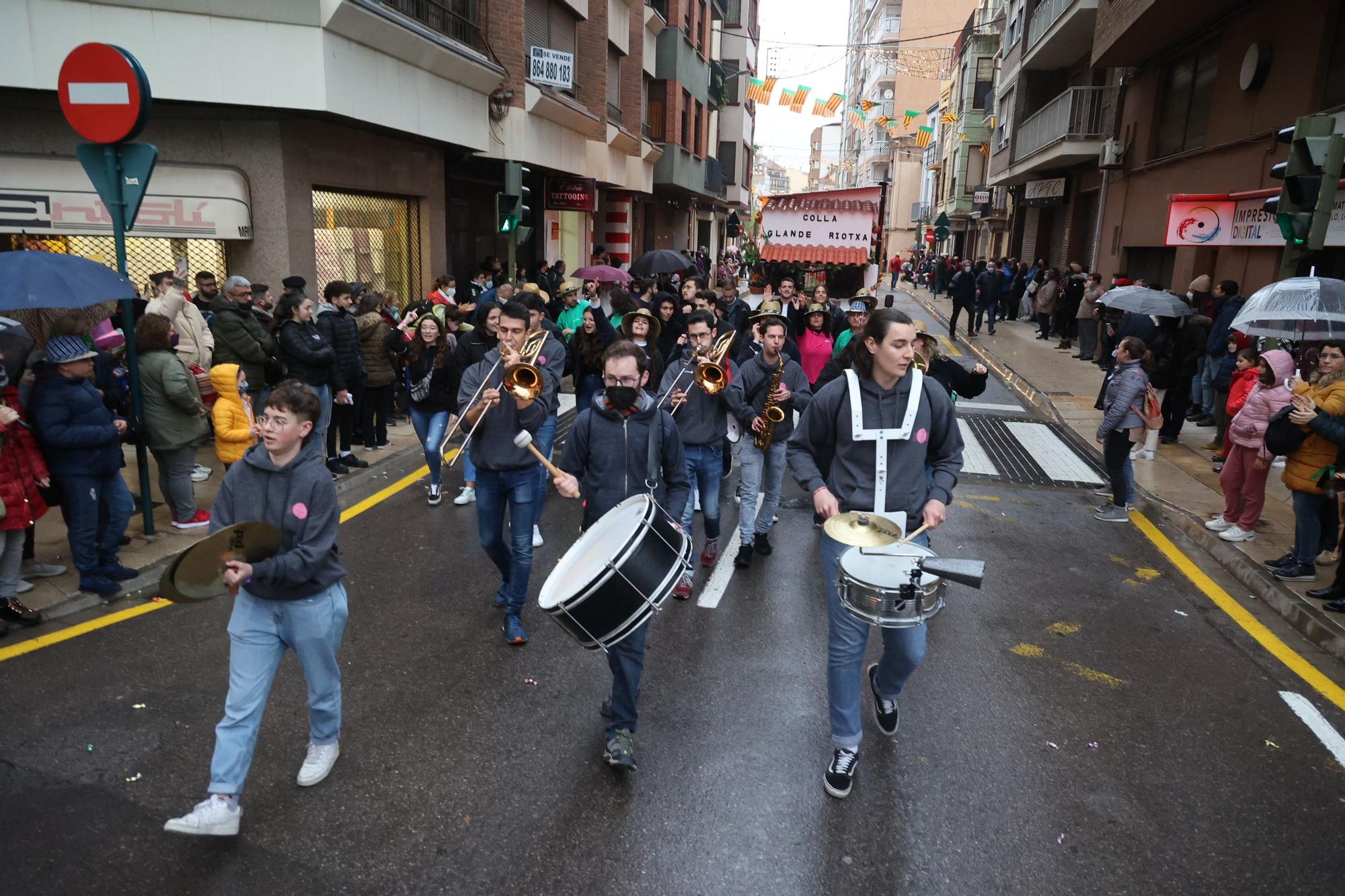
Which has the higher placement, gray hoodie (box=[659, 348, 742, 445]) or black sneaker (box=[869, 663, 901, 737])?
gray hoodie (box=[659, 348, 742, 445])

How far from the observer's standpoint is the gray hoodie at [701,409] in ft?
21.3

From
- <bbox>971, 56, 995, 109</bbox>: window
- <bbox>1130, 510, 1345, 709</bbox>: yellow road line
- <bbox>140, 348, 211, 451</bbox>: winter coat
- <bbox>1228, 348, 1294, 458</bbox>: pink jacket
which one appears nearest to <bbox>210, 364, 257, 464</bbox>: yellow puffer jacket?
<bbox>140, 348, 211, 451</bbox>: winter coat

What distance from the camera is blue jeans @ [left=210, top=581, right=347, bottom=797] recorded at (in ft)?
11.4

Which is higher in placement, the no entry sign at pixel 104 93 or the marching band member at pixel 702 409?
the no entry sign at pixel 104 93

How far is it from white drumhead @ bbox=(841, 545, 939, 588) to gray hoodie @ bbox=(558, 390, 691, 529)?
111 cm

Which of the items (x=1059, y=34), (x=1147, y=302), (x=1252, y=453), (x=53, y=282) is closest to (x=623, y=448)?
(x=53, y=282)

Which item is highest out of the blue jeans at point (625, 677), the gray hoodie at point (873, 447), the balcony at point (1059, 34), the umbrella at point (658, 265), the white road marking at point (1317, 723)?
the balcony at point (1059, 34)

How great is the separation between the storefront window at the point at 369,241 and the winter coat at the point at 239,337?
4.56 meters

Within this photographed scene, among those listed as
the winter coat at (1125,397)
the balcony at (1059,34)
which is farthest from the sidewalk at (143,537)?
the balcony at (1059,34)

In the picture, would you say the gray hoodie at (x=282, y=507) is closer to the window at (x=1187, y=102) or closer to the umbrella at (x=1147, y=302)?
the umbrella at (x=1147, y=302)

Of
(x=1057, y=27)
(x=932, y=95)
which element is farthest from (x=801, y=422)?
(x=932, y=95)

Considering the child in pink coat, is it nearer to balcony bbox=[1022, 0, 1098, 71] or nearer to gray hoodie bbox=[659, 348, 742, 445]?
gray hoodie bbox=[659, 348, 742, 445]

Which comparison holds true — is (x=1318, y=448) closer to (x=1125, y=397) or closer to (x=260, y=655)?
(x=1125, y=397)

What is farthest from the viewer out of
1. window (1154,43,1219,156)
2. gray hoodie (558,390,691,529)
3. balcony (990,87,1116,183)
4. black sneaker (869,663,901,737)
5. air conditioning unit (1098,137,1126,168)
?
balcony (990,87,1116,183)
